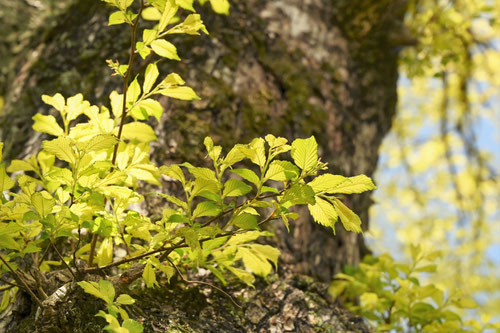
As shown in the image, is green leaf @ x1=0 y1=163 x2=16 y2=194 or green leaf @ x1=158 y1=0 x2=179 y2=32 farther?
green leaf @ x1=158 y1=0 x2=179 y2=32

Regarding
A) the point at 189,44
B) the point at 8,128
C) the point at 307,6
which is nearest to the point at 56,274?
the point at 8,128

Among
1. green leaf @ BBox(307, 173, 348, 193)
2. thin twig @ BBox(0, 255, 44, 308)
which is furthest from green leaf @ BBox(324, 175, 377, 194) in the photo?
thin twig @ BBox(0, 255, 44, 308)

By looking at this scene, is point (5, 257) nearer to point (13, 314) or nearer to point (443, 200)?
point (13, 314)

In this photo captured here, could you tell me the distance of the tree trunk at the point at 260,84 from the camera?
1.74m

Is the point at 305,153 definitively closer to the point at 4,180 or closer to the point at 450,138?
the point at 4,180

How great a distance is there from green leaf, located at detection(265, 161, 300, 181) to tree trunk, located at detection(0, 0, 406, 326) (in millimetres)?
757

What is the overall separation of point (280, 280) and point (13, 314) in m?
0.80

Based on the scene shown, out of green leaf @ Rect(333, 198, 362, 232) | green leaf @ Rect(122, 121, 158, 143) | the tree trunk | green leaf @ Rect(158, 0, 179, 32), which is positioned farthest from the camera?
the tree trunk

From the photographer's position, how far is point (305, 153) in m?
0.89

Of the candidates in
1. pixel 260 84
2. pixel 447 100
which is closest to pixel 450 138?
pixel 447 100

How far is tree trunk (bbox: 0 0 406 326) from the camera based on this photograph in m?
1.74

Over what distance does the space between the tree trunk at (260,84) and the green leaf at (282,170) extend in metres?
0.76

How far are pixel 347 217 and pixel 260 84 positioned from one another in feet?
3.73

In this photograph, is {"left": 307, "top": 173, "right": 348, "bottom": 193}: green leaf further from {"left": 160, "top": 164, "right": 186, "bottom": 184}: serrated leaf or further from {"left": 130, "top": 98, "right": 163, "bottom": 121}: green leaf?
{"left": 130, "top": 98, "right": 163, "bottom": 121}: green leaf
